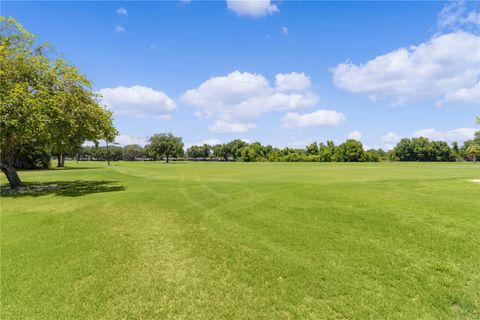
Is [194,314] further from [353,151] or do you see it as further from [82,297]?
[353,151]

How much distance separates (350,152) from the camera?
121438 mm

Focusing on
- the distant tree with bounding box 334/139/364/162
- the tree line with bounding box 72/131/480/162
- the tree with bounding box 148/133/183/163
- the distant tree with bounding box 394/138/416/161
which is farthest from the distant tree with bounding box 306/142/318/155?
the tree with bounding box 148/133/183/163

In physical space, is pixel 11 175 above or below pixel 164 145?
below

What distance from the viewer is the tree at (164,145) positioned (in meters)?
112

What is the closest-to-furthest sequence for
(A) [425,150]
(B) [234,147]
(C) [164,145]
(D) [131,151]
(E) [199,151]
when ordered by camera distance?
(C) [164,145]
(A) [425,150]
(B) [234,147]
(E) [199,151]
(D) [131,151]

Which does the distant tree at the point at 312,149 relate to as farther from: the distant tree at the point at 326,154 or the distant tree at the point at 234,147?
the distant tree at the point at 234,147

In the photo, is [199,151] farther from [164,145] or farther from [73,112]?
[73,112]

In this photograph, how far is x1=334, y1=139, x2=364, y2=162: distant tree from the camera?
120438 millimetres

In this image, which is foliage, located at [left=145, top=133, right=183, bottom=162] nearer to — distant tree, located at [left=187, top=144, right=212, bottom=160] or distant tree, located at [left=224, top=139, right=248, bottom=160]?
distant tree, located at [left=224, top=139, right=248, bottom=160]

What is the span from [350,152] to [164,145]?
265 ft

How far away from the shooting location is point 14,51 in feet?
64.1

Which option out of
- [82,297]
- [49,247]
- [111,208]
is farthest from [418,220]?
[111,208]

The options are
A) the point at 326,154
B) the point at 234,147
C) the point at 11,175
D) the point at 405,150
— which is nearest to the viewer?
the point at 11,175

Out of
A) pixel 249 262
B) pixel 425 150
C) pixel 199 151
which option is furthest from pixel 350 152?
pixel 249 262
